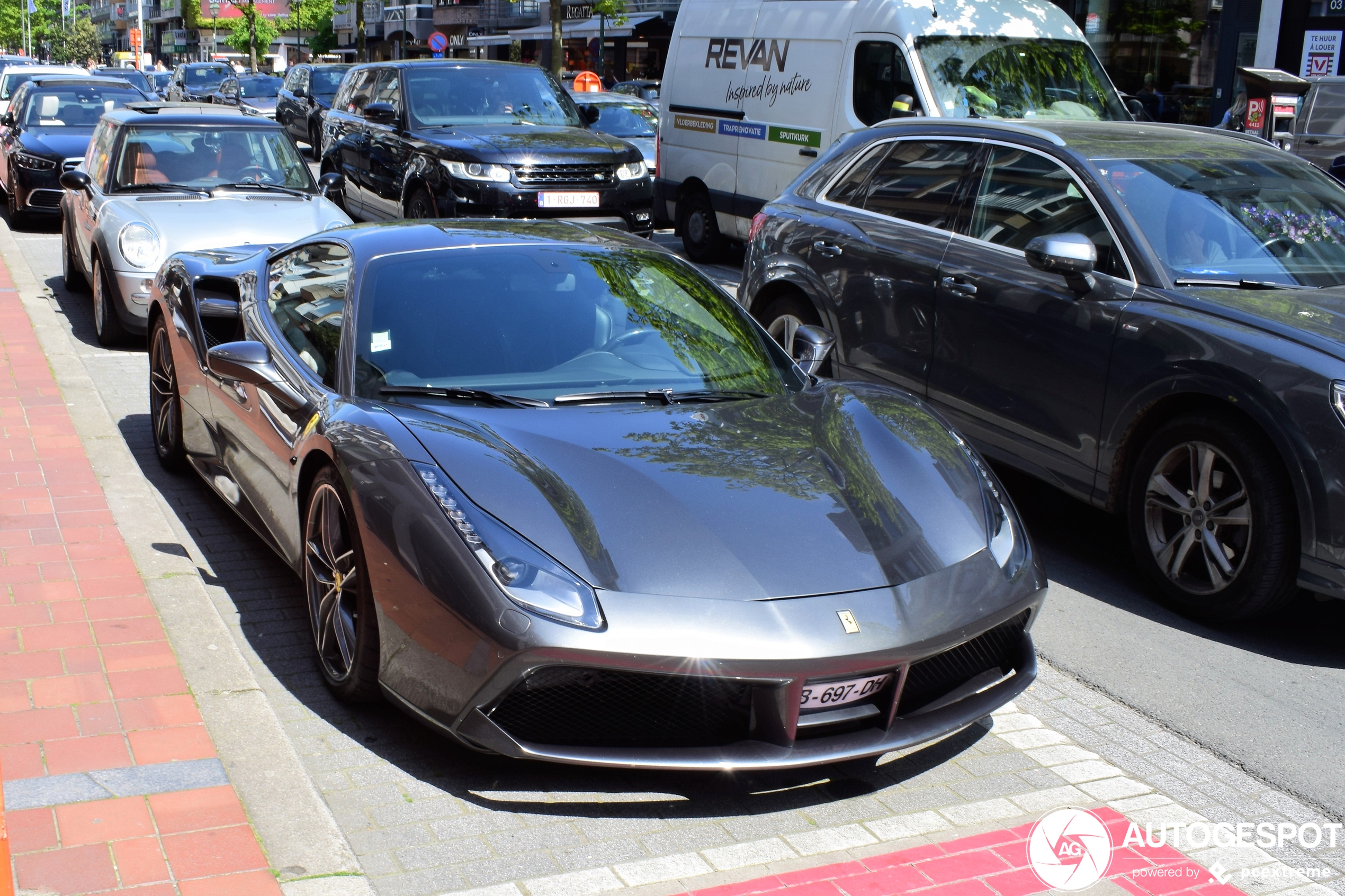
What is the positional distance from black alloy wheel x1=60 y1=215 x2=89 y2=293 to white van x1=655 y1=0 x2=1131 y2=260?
6003 mm

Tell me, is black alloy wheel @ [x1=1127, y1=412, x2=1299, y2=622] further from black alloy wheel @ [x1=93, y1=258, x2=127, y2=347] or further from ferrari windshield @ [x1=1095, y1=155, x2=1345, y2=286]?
black alloy wheel @ [x1=93, y1=258, x2=127, y2=347]

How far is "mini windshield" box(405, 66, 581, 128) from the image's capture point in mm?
13172

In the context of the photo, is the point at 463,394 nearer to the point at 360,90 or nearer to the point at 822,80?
the point at 822,80

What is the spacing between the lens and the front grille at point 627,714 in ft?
10.8

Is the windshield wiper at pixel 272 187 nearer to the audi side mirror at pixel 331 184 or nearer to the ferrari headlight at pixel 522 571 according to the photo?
the audi side mirror at pixel 331 184

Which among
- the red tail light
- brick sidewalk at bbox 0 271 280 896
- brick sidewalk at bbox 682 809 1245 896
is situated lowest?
brick sidewalk at bbox 682 809 1245 896

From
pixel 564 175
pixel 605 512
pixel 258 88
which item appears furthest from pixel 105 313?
pixel 258 88

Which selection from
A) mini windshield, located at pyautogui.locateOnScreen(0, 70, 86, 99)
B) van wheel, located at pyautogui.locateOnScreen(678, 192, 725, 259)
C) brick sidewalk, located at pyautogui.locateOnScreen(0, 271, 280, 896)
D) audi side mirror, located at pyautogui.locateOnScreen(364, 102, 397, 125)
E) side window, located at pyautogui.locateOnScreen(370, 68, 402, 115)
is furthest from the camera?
mini windshield, located at pyautogui.locateOnScreen(0, 70, 86, 99)

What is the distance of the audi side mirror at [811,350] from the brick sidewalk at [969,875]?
6.47 ft

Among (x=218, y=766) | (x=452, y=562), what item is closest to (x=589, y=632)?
(x=452, y=562)

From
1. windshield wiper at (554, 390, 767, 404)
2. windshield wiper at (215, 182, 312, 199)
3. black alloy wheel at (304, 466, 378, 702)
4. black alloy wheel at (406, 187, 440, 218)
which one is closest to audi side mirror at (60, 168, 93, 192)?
windshield wiper at (215, 182, 312, 199)

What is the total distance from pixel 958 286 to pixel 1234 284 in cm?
121

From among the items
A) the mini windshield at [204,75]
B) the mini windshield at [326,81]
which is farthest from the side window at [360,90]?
the mini windshield at [204,75]

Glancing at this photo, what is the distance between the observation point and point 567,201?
12.3 meters
